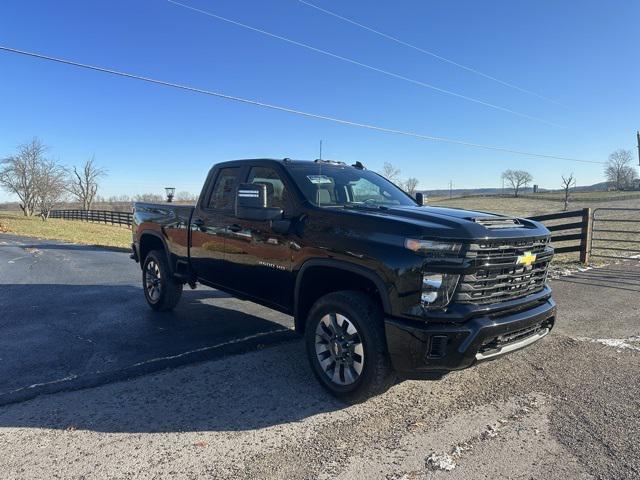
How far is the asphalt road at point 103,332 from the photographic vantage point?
439cm

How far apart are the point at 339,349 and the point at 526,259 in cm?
168

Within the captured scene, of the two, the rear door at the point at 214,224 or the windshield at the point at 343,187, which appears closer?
the windshield at the point at 343,187

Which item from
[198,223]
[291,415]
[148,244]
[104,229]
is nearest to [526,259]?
[291,415]

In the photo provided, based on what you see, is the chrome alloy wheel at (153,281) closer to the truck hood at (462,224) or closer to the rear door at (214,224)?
the rear door at (214,224)

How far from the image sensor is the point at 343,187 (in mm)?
4902

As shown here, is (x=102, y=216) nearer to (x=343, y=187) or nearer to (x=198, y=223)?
(x=198, y=223)

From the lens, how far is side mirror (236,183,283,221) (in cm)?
420

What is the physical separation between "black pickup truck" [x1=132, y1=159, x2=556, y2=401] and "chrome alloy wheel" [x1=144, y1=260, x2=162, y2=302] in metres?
1.84

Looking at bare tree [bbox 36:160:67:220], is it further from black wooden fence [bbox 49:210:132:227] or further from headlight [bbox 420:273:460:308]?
headlight [bbox 420:273:460:308]

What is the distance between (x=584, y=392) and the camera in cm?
392

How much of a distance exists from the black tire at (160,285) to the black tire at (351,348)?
3134mm

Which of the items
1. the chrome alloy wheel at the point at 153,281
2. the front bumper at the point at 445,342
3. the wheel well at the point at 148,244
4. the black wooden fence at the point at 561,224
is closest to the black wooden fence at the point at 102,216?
the black wooden fence at the point at 561,224

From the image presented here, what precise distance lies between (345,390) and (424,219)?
1506 mm

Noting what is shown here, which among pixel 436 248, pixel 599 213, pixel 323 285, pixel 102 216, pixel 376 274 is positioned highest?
pixel 436 248
